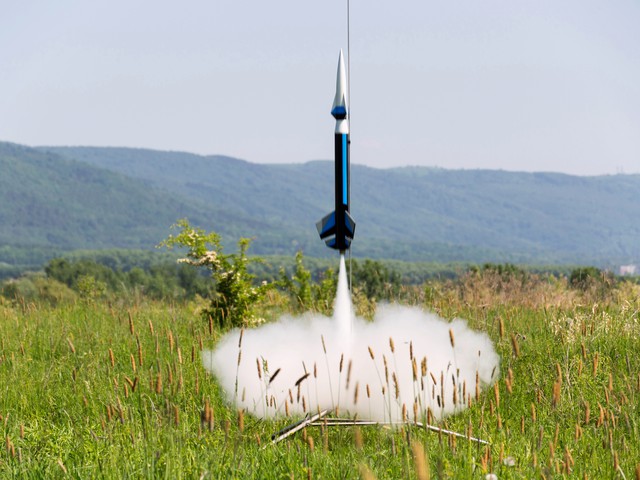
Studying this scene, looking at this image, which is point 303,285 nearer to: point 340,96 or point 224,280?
point 224,280

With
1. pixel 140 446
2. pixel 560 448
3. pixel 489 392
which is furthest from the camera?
pixel 489 392

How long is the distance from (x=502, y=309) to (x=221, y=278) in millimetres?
4437

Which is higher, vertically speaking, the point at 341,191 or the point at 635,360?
the point at 341,191

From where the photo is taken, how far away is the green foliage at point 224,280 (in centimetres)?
1250

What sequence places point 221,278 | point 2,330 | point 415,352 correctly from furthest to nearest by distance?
point 221,278
point 2,330
point 415,352

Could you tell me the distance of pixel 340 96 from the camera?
830cm

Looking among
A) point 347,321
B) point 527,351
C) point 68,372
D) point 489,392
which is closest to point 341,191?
point 347,321

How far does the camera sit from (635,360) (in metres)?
8.98

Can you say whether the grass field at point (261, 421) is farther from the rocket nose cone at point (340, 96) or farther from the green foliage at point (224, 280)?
the rocket nose cone at point (340, 96)

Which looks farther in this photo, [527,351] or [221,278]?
[221,278]

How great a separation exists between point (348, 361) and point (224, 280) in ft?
15.1

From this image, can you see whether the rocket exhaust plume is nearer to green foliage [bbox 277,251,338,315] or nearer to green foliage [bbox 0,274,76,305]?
green foliage [bbox 0,274,76,305]

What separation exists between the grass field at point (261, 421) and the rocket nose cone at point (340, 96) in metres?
2.66

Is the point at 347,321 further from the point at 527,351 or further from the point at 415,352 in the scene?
the point at 527,351
